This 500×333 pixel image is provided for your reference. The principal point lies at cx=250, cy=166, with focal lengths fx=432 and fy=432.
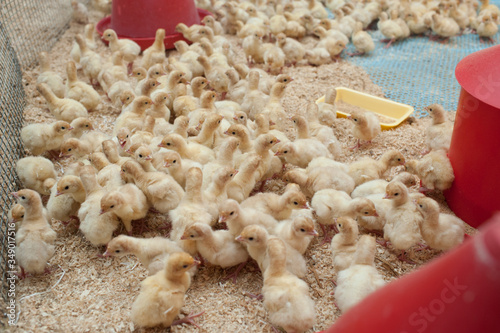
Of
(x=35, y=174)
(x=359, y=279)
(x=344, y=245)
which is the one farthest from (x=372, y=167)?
(x=35, y=174)

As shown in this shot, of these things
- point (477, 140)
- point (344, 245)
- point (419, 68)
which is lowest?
point (419, 68)

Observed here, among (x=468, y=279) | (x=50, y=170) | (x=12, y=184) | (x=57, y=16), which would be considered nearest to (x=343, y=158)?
(x=50, y=170)

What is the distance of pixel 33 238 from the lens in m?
2.72

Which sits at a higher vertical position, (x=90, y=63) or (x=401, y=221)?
(x=90, y=63)

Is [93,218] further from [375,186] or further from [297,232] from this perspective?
[375,186]

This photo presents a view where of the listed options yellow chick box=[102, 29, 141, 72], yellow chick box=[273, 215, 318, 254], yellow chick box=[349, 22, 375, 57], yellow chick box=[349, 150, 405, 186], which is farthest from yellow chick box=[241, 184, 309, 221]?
yellow chick box=[349, 22, 375, 57]

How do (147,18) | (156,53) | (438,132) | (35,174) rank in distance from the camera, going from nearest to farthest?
(35,174)
(438,132)
(156,53)
(147,18)

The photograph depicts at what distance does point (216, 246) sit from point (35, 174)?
1.65 metres

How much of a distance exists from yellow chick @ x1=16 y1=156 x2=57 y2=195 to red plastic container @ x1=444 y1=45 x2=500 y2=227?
301cm

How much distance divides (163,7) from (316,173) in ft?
12.4

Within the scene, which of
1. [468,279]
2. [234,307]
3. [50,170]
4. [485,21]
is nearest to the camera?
[468,279]

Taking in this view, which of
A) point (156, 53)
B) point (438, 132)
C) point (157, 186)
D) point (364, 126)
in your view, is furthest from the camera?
point (156, 53)

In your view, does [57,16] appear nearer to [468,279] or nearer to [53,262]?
[53,262]

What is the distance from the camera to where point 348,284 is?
2420mm
